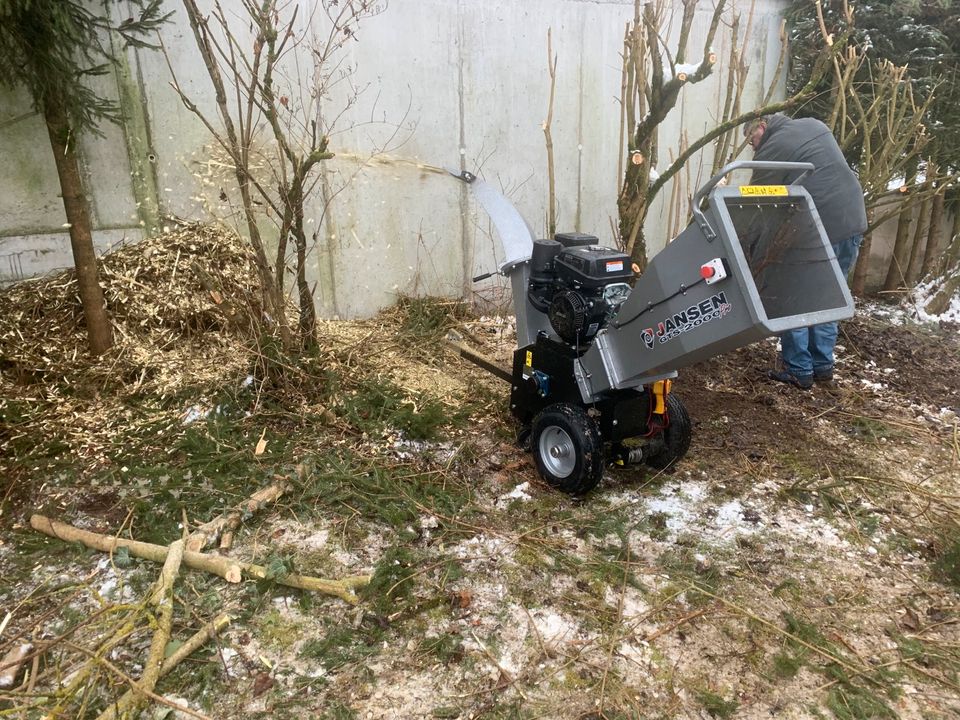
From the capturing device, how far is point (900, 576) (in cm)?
269

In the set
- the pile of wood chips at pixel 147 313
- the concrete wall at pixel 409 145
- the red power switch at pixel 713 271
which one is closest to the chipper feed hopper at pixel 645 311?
the red power switch at pixel 713 271

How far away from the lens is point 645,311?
8.84 feet

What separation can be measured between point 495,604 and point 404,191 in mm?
3629

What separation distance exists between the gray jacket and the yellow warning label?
2.06 m

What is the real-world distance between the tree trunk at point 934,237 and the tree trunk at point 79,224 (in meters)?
7.28

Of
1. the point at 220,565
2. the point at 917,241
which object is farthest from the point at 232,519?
the point at 917,241

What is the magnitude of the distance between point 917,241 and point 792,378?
10.9ft

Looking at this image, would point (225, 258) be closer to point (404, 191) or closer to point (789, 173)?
point (404, 191)

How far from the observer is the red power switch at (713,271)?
7.57 feet

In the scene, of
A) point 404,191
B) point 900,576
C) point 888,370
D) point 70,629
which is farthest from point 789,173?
point 70,629

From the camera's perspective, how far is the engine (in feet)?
9.77

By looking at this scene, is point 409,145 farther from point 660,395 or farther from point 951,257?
point 951,257

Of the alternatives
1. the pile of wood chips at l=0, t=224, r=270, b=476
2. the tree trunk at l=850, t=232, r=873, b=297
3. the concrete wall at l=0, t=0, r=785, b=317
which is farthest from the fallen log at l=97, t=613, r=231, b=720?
the tree trunk at l=850, t=232, r=873, b=297

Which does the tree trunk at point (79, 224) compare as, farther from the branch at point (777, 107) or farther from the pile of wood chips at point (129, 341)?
the branch at point (777, 107)
